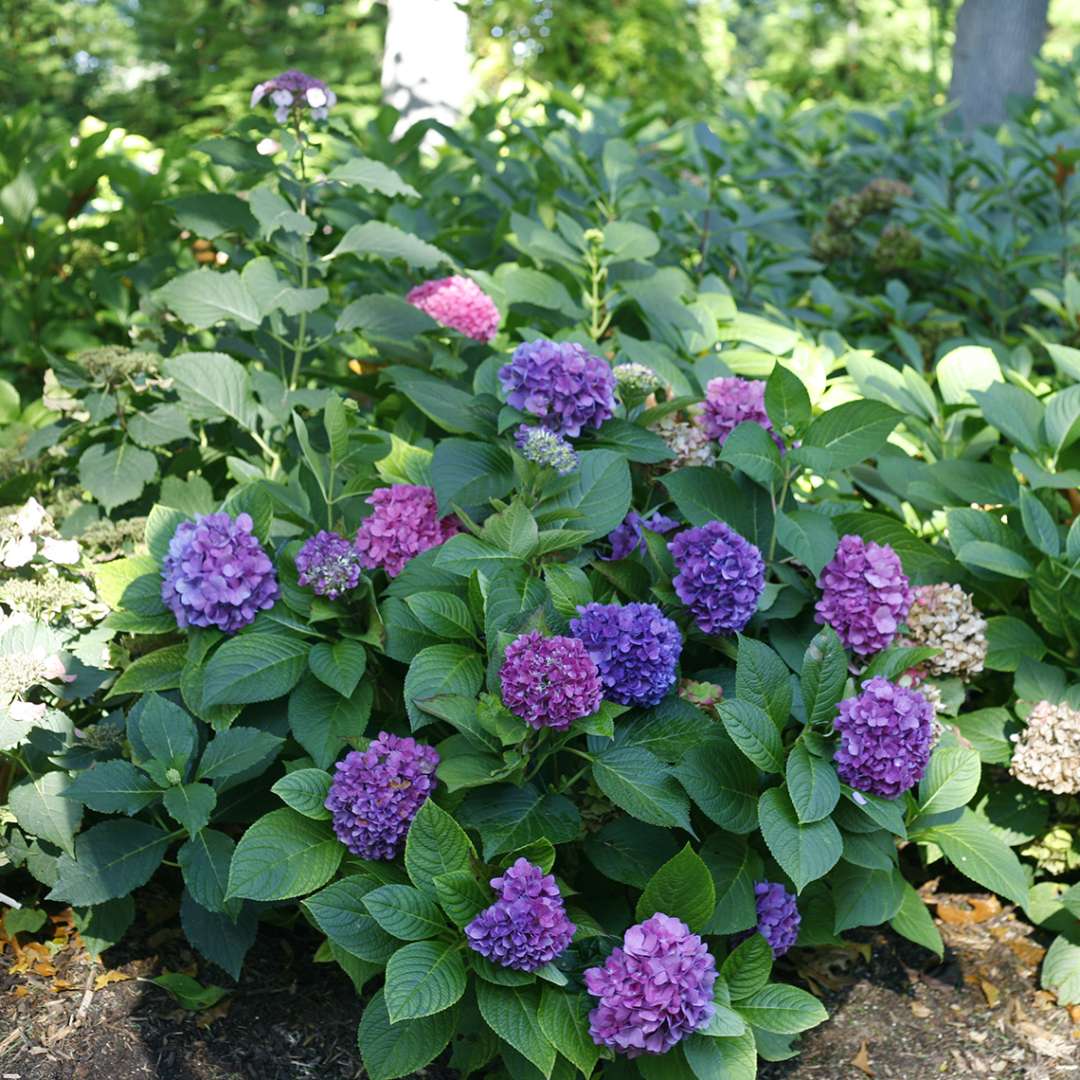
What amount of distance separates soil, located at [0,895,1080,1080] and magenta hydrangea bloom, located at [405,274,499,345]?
1362 millimetres

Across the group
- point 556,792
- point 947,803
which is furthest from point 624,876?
point 947,803

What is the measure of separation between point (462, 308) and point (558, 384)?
741 mm

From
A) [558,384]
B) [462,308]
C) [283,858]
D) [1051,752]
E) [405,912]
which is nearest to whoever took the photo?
[405,912]

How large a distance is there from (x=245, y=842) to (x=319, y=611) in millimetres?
403

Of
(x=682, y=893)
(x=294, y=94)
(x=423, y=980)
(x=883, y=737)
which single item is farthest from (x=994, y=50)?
(x=423, y=980)

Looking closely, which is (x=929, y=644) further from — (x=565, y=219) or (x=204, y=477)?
(x=204, y=477)

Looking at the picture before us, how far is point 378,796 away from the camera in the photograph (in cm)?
196

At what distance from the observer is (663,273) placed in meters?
3.14

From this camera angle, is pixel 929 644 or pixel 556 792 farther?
pixel 929 644

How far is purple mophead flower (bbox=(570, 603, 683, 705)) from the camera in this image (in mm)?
1953

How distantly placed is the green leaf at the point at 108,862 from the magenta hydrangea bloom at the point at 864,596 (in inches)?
48.7

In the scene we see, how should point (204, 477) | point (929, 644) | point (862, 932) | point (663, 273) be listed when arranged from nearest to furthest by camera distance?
point (929, 644)
point (862, 932)
point (204, 477)
point (663, 273)

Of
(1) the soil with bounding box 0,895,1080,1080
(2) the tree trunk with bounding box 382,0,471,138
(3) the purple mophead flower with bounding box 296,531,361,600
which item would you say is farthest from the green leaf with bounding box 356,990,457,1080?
(2) the tree trunk with bounding box 382,0,471,138

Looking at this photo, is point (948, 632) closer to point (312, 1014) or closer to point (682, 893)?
point (682, 893)
